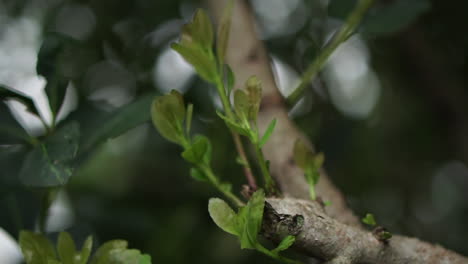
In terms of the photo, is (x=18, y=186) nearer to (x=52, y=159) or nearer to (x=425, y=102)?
(x=52, y=159)

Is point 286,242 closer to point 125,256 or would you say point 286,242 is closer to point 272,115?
point 125,256

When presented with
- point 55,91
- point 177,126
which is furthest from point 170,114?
point 55,91

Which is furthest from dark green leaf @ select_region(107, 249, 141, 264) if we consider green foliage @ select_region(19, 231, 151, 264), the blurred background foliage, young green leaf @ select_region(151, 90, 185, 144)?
the blurred background foliage

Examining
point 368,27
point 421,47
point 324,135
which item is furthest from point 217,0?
point 421,47

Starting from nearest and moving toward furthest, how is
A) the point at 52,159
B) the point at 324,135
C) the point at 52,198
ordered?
the point at 52,159, the point at 52,198, the point at 324,135

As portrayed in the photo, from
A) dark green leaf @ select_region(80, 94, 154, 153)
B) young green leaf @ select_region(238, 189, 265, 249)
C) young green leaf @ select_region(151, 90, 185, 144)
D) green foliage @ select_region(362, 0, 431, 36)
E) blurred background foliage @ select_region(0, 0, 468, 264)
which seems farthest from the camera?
blurred background foliage @ select_region(0, 0, 468, 264)

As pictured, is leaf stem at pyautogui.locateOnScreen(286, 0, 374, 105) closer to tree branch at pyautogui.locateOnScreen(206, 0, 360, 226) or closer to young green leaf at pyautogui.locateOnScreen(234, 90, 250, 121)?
tree branch at pyautogui.locateOnScreen(206, 0, 360, 226)

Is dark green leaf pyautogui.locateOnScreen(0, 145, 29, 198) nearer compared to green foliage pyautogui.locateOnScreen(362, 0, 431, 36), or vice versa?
dark green leaf pyautogui.locateOnScreen(0, 145, 29, 198)
